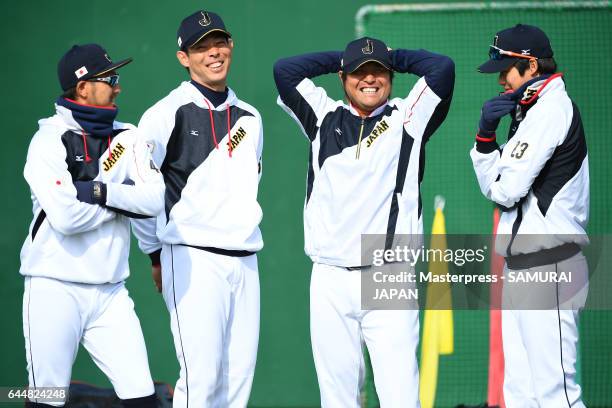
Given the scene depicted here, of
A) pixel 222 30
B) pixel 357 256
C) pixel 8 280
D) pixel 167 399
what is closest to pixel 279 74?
pixel 222 30

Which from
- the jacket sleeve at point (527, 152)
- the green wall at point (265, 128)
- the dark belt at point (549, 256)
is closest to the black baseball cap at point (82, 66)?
the jacket sleeve at point (527, 152)

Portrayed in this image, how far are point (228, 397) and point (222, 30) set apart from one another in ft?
6.08

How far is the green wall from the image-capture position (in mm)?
7012

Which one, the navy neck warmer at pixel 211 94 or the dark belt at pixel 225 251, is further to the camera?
the navy neck warmer at pixel 211 94

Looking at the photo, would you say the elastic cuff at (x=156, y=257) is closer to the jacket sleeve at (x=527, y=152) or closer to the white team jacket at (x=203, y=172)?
the white team jacket at (x=203, y=172)

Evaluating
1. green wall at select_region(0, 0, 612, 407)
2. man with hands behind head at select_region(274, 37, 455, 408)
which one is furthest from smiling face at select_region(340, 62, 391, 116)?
green wall at select_region(0, 0, 612, 407)

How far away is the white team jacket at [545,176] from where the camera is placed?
4445 mm

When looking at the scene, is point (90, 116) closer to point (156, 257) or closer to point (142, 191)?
point (142, 191)

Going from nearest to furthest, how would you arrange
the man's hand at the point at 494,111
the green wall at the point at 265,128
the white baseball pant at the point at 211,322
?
the white baseball pant at the point at 211,322
the man's hand at the point at 494,111
the green wall at the point at 265,128

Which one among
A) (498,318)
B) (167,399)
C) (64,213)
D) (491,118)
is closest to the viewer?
(64,213)

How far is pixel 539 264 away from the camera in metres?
4.52

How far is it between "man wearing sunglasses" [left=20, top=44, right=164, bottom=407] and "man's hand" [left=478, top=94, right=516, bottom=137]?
164 cm

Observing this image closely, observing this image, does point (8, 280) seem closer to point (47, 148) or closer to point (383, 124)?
point (47, 148)

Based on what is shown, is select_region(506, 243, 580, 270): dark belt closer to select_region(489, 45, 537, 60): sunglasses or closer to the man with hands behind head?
the man with hands behind head
